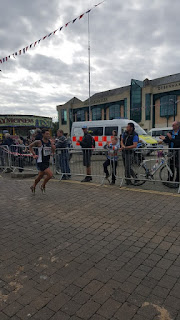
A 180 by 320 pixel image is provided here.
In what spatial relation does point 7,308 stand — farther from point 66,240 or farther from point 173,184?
point 173,184

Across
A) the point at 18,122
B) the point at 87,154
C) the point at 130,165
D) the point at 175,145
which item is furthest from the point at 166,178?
the point at 18,122

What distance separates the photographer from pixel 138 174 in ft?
20.4

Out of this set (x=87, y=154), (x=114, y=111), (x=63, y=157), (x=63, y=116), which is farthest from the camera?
(x=63, y=116)

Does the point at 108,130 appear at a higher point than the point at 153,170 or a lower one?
higher

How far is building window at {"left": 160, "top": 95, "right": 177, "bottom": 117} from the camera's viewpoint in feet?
111

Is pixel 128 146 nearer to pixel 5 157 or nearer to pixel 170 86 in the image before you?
pixel 5 157

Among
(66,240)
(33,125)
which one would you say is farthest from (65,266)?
(33,125)

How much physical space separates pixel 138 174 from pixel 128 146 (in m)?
0.86

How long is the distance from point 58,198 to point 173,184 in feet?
10.3

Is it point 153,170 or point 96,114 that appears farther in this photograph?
point 96,114

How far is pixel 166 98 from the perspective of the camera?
34.7 meters

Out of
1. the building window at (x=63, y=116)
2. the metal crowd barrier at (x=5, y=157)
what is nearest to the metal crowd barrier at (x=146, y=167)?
the metal crowd barrier at (x=5, y=157)

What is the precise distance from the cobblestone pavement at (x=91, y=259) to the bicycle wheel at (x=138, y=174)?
3.88 ft

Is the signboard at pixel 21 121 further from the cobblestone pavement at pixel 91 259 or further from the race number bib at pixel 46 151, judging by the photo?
the cobblestone pavement at pixel 91 259
